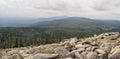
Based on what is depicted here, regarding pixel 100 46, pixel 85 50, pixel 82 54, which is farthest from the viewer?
pixel 100 46

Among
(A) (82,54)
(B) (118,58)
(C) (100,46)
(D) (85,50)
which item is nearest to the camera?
(B) (118,58)

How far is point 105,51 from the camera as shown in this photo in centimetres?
4238

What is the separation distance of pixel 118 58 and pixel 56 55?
11362 millimetres

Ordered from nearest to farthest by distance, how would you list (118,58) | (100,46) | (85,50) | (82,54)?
1. (118,58)
2. (82,54)
3. (85,50)
4. (100,46)

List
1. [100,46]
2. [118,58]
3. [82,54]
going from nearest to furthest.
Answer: [118,58] → [82,54] → [100,46]

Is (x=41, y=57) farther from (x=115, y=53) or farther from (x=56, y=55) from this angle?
(x=115, y=53)

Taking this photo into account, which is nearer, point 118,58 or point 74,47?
point 118,58

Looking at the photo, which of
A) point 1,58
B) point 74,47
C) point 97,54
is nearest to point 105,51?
point 97,54

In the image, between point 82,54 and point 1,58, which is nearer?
point 82,54

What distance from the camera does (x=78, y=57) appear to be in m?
39.1

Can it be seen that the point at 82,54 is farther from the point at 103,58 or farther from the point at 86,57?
the point at 103,58

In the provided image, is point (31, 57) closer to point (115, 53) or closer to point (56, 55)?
point (56, 55)

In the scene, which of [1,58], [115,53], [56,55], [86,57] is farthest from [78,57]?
[1,58]

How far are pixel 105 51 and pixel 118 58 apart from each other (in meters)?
4.64
